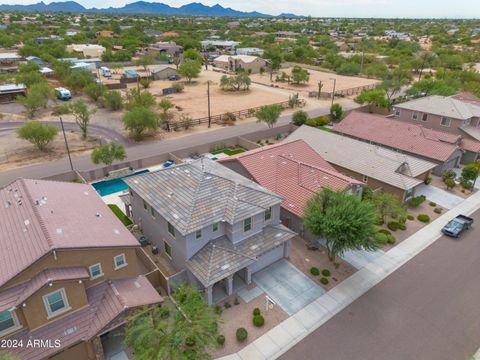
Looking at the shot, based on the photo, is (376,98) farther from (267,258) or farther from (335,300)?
(335,300)

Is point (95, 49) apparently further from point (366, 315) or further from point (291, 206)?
point (366, 315)

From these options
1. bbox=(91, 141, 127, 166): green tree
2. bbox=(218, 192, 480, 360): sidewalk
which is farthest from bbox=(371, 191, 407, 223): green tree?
bbox=(91, 141, 127, 166): green tree

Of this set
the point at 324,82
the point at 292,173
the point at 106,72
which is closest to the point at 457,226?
the point at 292,173

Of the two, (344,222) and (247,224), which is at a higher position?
(344,222)

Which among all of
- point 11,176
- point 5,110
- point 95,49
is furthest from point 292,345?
point 95,49

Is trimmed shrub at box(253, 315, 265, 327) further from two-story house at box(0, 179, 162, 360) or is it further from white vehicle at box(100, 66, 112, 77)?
white vehicle at box(100, 66, 112, 77)

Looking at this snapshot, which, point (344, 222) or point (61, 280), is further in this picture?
point (344, 222)

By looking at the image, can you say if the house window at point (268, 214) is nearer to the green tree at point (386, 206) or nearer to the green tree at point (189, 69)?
the green tree at point (386, 206)
